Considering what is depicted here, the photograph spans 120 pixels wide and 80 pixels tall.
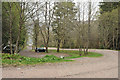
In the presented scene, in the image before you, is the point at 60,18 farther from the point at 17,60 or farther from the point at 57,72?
the point at 57,72

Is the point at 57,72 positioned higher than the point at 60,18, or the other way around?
the point at 60,18

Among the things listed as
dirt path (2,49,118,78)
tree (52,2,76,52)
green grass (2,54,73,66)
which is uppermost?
tree (52,2,76,52)

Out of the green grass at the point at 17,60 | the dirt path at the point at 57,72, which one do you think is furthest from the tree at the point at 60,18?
the dirt path at the point at 57,72

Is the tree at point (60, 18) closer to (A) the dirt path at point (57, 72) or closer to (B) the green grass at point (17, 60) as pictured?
(B) the green grass at point (17, 60)

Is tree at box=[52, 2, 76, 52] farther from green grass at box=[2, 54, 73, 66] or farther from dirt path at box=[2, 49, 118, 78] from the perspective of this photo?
Answer: dirt path at box=[2, 49, 118, 78]

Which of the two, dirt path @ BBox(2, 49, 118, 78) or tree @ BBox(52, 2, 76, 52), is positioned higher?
tree @ BBox(52, 2, 76, 52)

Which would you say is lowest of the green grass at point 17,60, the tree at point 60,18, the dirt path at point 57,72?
the dirt path at point 57,72

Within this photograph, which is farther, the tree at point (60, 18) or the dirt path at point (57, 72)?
the tree at point (60, 18)

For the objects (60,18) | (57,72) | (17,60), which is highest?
(60,18)

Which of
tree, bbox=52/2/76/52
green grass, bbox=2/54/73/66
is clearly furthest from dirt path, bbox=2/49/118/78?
tree, bbox=52/2/76/52

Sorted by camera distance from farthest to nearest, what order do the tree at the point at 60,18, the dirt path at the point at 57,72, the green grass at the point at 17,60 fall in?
1. the tree at the point at 60,18
2. the green grass at the point at 17,60
3. the dirt path at the point at 57,72

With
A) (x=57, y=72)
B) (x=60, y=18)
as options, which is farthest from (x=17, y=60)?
(x=60, y=18)

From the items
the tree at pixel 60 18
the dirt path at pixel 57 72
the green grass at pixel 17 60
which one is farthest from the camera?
the tree at pixel 60 18

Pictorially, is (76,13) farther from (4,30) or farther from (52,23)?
(4,30)
